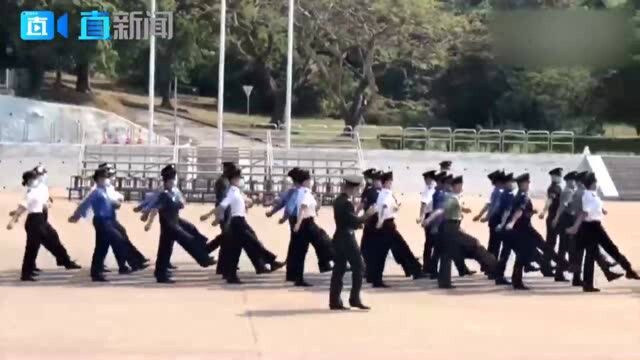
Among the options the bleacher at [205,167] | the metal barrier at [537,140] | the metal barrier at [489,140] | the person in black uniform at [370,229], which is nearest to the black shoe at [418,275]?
the person in black uniform at [370,229]

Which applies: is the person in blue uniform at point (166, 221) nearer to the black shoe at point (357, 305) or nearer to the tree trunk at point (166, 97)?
the black shoe at point (357, 305)

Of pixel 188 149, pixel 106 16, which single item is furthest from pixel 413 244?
pixel 106 16

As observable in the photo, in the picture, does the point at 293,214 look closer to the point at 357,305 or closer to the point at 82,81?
the point at 357,305

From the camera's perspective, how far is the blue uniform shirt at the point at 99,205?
642 inches

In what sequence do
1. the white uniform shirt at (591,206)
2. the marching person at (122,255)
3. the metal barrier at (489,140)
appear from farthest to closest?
the metal barrier at (489,140) < the marching person at (122,255) < the white uniform shirt at (591,206)

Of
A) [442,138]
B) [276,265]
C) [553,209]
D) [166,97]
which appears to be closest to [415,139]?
[442,138]

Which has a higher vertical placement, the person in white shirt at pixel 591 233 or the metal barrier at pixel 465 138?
the metal barrier at pixel 465 138

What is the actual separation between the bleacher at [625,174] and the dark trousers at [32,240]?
85.7 feet

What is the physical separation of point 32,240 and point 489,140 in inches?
1136

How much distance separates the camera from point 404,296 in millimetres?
15453

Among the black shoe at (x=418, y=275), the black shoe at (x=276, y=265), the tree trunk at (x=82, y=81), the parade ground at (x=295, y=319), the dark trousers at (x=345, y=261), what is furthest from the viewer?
the tree trunk at (x=82, y=81)

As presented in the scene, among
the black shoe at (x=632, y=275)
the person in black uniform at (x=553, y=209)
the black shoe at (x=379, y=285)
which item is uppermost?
the person in black uniform at (x=553, y=209)

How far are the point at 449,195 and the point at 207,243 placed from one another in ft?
12.1

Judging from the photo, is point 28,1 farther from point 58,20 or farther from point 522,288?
point 522,288
